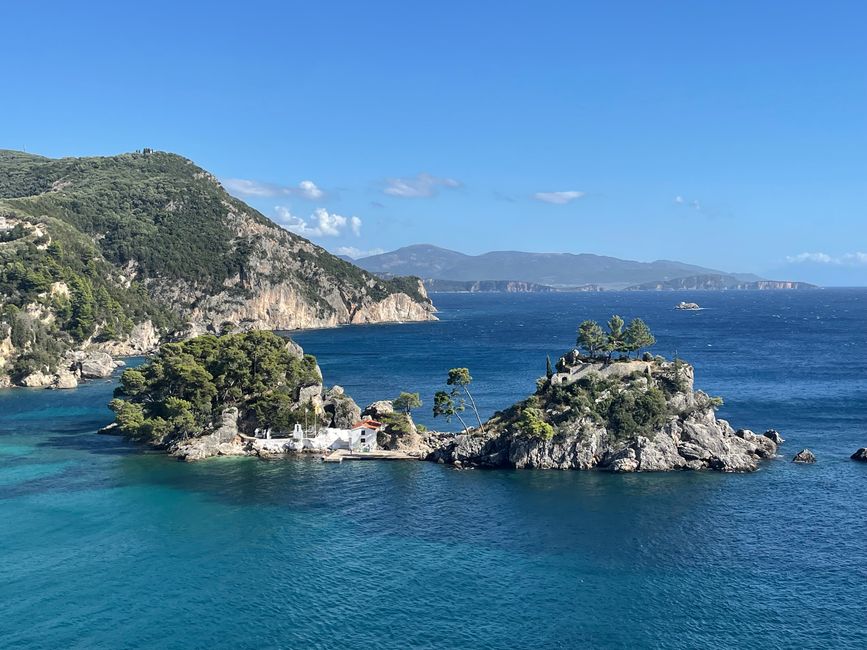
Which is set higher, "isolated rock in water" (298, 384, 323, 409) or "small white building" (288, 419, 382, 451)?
"isolated rock in water" (298, 384, 323, 409)

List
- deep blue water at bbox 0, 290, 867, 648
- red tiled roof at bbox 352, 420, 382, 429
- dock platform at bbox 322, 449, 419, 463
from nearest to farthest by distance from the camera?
deep blue water at bbox 0, 290, 867, 648 → dock platform at bbox 322, 449, 419, 463 → red tiled roof at bbox 352, 420, 382, 429

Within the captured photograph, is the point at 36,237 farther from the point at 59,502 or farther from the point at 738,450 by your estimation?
the point at 738,450

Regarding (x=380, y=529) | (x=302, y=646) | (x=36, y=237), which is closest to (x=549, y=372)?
(x=380, y=529)

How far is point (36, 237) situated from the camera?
159m

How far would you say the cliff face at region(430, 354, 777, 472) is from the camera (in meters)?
73.1

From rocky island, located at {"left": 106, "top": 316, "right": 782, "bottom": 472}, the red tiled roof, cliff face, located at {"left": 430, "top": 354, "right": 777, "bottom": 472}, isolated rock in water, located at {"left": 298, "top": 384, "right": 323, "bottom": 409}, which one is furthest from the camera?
isolated rock in water, located at {"left": 298, "top": 384, "right": 323, "bottom": 409}

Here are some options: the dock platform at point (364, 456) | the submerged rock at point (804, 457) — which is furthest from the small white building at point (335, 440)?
the submerged rock at point (804, 457)

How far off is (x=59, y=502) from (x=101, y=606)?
23252mm

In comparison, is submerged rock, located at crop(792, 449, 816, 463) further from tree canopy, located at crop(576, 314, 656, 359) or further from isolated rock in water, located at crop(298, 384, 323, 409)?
isolated rock in water, located at crop(298, 384, 323, 409)

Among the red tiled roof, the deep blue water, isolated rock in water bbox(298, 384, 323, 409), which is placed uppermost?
isolated rock in water bbox(298, 384, 323, 409)

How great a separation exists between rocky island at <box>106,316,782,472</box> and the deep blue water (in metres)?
3.02

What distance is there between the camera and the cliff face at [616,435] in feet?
240

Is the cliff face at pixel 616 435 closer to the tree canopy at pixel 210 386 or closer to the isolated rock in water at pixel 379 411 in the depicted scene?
the isolated rock in water at pixel 379 411

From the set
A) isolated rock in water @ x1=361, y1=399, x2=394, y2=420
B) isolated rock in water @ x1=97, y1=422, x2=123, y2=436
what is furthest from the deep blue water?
isolated rock in water @ x1=361, y1=399, x2=394, y2=420
